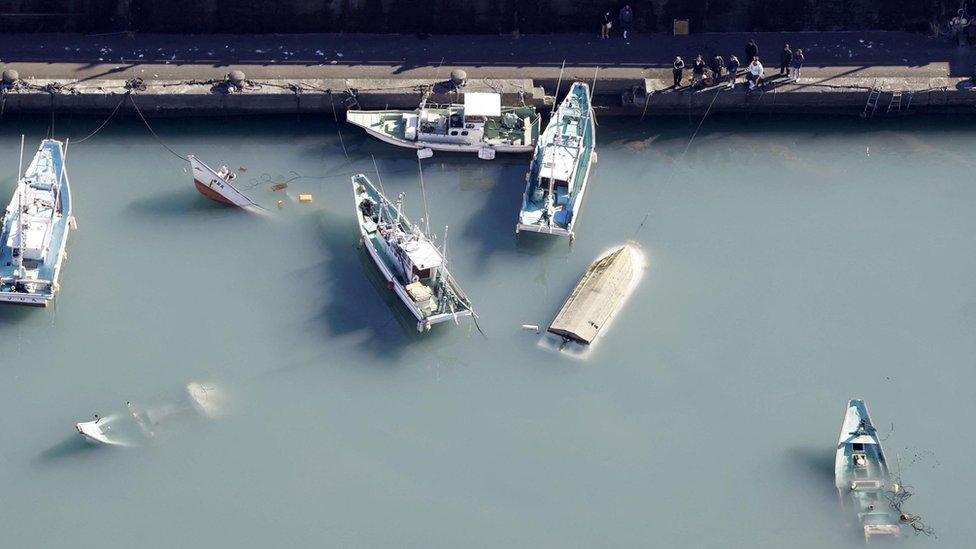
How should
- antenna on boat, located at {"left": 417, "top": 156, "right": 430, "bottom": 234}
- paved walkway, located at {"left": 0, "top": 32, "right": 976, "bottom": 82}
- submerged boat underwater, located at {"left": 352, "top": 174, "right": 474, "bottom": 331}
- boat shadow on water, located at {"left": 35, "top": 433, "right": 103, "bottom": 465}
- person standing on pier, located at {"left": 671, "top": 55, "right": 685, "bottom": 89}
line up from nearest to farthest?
boat shadow on water, located at {"left": 35, "top": 433, "right": 103, "bottom": 465}
submerged boat underwater, located at {"left": 352, "top": 174, "right": 474, "bottom": 331}
antenna on boat, located at {"left": 417, "top": 156, "right": 430, "bottom": 234}
person standing on pier, located at {"left": 671, "top": 55, "right": 685, "bottom": 89}
paved walkway, located at {"left": 0, "top": 32, "right": 976, "bottom": 82}

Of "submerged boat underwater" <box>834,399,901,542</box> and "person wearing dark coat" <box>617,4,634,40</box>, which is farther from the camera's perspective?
"person wearing dark coat" <box>617,4,634,40</box>

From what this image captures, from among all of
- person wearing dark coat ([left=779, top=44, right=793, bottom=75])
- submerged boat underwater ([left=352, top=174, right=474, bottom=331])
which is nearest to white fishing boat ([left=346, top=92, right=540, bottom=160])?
submerged boat underwater ([left=352, top=174, right=474, bottom=331])

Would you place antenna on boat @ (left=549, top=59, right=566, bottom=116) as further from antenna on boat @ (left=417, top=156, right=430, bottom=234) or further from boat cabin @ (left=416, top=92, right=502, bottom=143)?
antenna on boat @ (left=417, top=156, right=430, bottom=234)

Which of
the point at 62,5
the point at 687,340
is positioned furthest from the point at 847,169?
the point at 62,5

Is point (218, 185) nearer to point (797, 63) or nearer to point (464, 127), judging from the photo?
point (464, 127)

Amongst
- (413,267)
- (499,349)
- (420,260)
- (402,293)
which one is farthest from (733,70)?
(402,293)

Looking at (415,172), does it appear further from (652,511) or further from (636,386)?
(652,511)

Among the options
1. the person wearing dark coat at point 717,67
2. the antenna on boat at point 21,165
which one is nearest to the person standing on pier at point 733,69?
the person wearing dark coat at point 717,67
